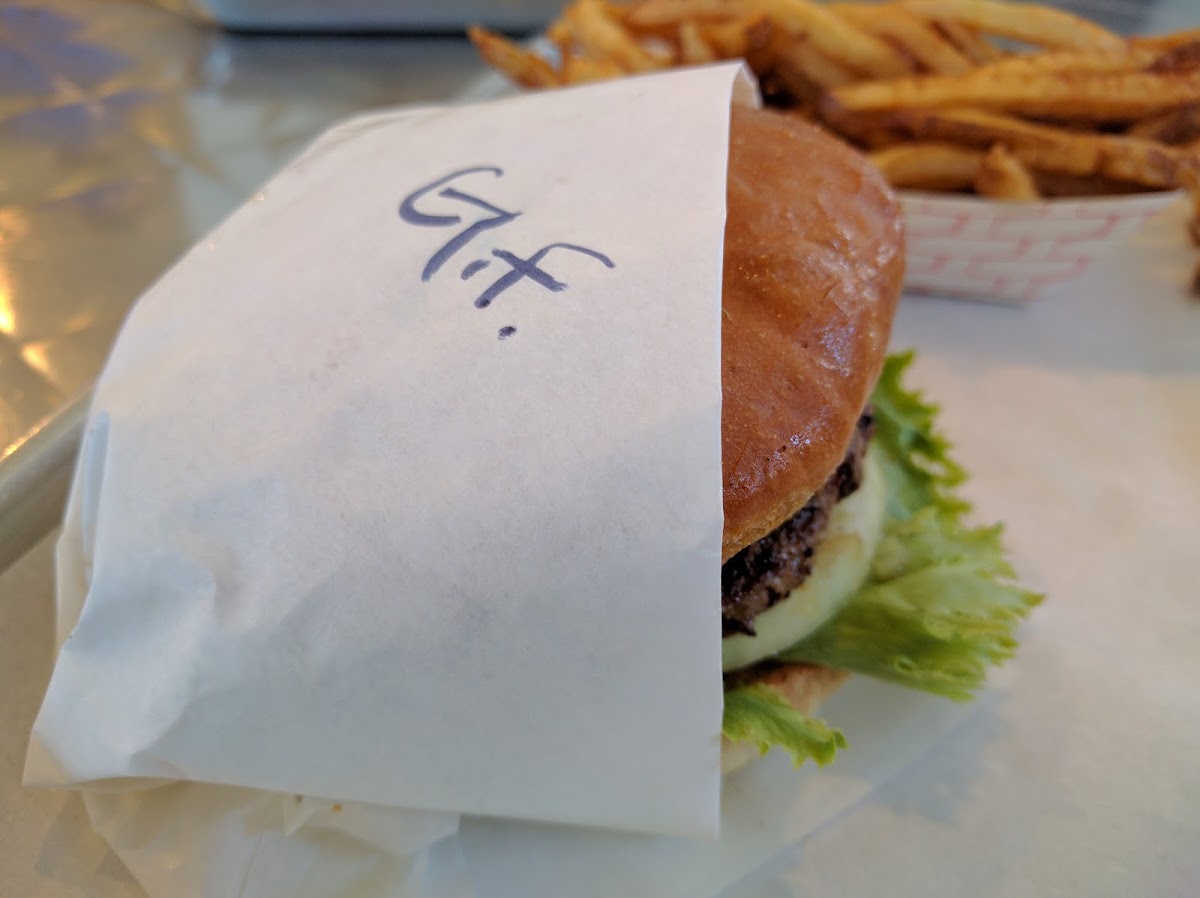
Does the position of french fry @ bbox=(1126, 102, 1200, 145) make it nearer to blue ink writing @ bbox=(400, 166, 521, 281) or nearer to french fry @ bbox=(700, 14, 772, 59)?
french fry @ bbox=(700, 14, 772, 59)

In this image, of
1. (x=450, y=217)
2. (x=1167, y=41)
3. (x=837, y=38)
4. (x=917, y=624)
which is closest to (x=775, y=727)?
(x=917, y=624)

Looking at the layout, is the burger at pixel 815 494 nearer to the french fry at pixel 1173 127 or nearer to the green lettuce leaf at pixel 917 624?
the green lettuce leaf at pixel 917 624

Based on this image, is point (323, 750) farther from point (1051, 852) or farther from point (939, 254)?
point (939, 254)

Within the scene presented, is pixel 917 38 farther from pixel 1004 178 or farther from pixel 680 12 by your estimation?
pixel 680 12

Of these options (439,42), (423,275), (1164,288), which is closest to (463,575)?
(423,275)

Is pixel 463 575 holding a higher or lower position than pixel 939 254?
higher

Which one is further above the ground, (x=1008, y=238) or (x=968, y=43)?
(x=968, y=43)

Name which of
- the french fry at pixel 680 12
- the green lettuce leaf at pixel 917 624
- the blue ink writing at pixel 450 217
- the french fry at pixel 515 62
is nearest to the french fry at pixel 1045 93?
the french fry at pixel 680 12
